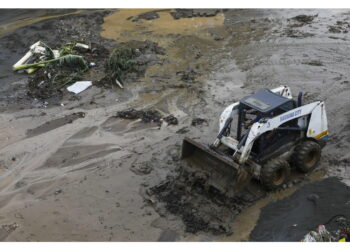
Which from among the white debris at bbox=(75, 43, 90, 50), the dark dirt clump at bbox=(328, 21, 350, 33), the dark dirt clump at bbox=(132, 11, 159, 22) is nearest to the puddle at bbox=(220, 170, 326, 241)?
the dark dirt clump at bbox=(328, 21, 350, 33)

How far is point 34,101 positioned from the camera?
502 inches

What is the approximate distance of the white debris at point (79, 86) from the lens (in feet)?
43.2

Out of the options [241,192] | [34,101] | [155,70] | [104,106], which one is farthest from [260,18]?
[241,192]

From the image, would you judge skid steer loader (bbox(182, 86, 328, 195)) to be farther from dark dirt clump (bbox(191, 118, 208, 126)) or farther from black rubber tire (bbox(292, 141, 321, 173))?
dark dirt clump (bbox(191, 118, 208, 126))

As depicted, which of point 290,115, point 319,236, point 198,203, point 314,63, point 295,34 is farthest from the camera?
point 295,34

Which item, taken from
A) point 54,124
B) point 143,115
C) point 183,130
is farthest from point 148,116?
point 54,124

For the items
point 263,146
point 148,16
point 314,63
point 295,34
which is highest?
point 148,16

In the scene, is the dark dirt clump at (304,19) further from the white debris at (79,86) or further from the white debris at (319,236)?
the white debris at (319,236)

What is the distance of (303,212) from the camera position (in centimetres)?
807

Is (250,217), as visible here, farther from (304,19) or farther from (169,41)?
(304,19)

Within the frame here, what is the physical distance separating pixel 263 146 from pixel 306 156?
1.10m

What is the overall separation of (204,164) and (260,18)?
11644mm

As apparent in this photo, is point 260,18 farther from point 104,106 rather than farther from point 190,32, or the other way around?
point 104,106

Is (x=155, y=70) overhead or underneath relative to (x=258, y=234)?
overhead
